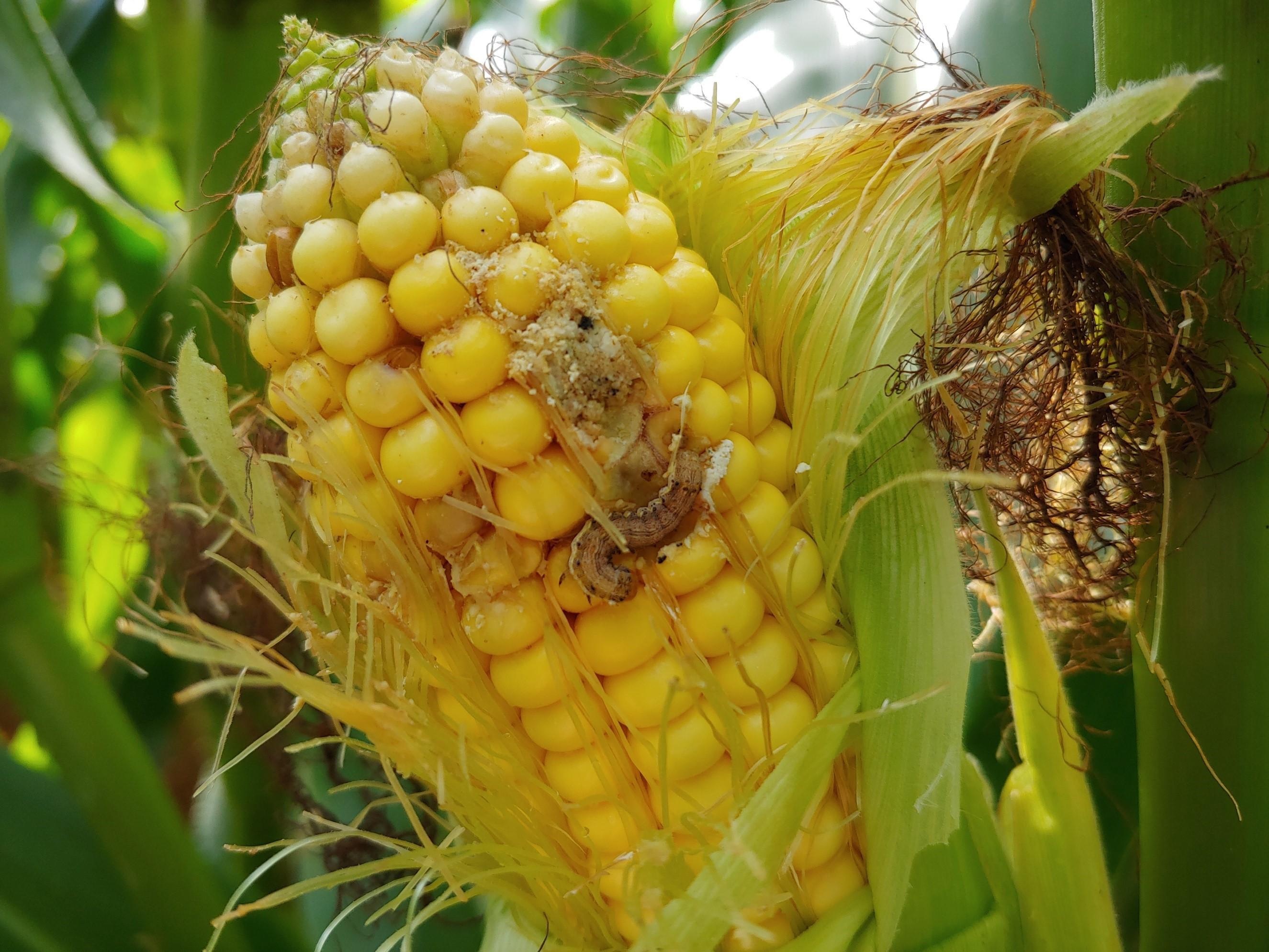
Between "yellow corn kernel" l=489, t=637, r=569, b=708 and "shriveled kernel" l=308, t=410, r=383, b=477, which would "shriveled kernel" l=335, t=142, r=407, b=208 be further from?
"yellow corn kernel" l=489, t=637, r=569, b=708

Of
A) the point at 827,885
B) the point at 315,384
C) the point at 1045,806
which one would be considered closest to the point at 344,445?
the point at 315,384

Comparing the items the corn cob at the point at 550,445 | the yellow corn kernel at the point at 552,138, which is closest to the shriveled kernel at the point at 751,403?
the corn cob at the point at 550,445

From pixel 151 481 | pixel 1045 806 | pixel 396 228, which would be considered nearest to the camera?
pixel 396 228

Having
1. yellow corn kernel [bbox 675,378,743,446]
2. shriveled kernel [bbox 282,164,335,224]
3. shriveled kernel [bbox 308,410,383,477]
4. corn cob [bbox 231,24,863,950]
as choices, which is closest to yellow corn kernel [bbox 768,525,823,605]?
corn cob [bbox 231,24,863,950]

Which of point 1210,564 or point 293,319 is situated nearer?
point 293,319

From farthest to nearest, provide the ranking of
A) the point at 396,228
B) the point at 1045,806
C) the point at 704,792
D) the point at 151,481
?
the point at 151,481 → the point at 1045,806 → the point at 704,792 → the point at 396,228

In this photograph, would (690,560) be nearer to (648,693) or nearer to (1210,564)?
(648,693)

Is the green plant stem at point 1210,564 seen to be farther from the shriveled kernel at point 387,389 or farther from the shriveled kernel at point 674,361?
the shriveled kernel at point 387,389

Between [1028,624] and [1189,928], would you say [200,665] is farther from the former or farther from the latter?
[1189,928]
